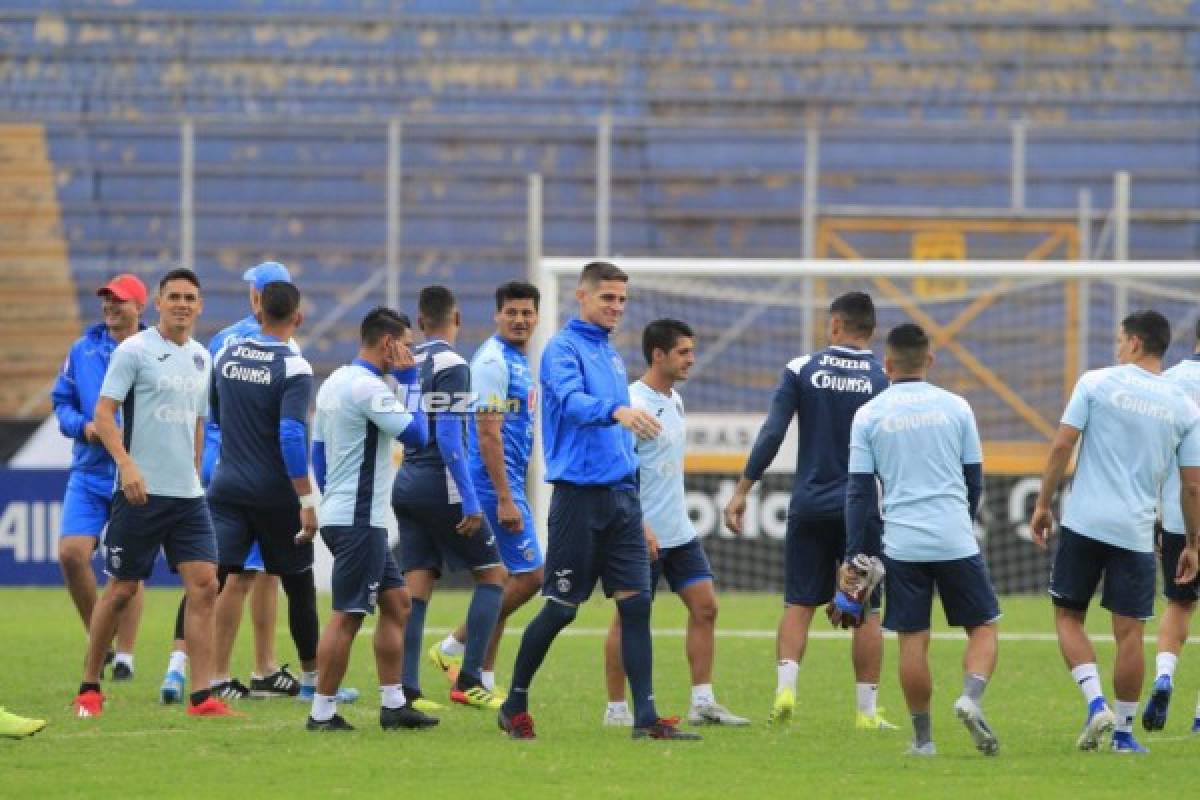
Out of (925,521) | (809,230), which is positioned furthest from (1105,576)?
(809,230)

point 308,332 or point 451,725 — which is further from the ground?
point 308,332

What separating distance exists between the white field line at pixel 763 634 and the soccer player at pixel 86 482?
3.52 metres

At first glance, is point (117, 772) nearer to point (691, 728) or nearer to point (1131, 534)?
point (691, 728)

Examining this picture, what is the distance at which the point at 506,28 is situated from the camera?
27.1m

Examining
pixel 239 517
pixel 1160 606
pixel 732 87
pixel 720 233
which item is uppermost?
pixel 732 87

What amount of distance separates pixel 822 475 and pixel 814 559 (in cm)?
44

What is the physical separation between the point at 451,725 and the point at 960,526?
2.85 m

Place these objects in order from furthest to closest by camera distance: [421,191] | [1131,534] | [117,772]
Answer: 1. [421,191]
2. [1131,534]
3. [117,772]

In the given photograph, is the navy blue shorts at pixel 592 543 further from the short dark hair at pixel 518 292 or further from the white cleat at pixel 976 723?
the short dark hair at pixel 518 292

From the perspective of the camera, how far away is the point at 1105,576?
9.63 m

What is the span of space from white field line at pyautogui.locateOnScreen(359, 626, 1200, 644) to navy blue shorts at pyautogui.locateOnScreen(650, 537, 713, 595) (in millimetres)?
5179

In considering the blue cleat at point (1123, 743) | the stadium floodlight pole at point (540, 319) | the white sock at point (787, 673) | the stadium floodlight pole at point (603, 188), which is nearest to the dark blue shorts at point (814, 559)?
the white sock at point (787, 673)

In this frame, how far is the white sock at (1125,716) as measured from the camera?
31.1 ft

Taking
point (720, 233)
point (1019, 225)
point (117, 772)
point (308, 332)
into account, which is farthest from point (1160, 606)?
point (117, 772)
